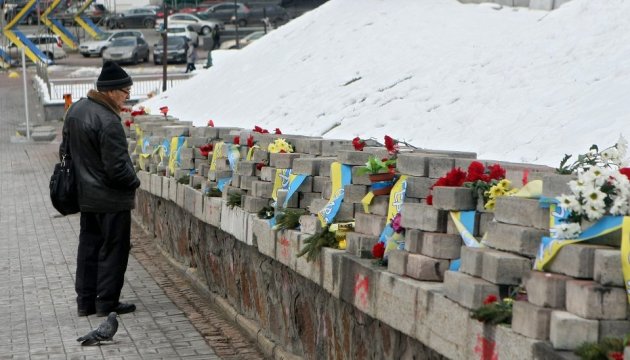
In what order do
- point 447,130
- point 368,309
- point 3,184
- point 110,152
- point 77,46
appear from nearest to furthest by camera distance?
point 368,309, point 110,152, point 447,130, point 3,184, point 77,46

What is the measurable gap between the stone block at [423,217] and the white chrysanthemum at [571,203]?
48.4 inches

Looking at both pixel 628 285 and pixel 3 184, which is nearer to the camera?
pixel 628 285

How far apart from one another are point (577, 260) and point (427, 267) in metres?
1.34

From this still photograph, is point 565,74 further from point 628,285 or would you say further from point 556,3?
point 628,285

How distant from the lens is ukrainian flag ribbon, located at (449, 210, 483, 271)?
5.65 m

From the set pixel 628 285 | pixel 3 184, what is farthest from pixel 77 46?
pixel 628 285

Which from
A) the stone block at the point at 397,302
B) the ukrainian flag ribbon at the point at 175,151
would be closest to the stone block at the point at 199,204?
the ukrainian flag ribbon at the point at 175,151

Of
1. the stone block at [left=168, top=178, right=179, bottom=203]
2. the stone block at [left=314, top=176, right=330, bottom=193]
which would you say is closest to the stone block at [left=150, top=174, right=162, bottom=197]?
the stone block at [left=168, top=178, right=179, bottom=203]

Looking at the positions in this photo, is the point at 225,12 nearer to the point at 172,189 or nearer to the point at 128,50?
the point at 128,50

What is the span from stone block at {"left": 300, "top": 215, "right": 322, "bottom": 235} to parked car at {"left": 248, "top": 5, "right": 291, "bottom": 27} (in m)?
55.6

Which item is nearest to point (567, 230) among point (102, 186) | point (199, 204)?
point (102, 186)

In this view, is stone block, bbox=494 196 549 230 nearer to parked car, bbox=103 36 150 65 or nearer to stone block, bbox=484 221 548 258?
stone block, bbox=484 221 548 258

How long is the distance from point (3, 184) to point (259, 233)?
534 inches

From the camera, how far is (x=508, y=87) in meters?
13.2
